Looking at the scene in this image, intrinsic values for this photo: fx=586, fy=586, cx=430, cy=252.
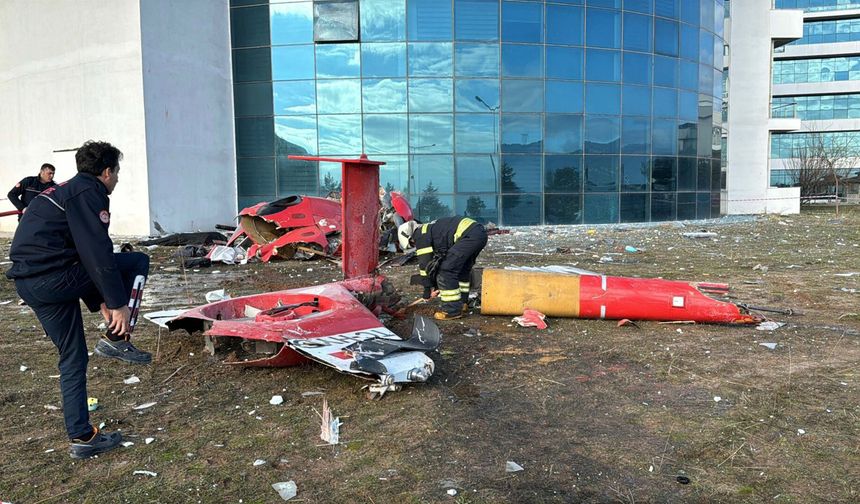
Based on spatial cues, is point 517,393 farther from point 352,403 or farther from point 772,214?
point 772,214

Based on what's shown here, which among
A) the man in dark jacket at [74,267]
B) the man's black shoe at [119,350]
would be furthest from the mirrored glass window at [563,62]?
the man in dark jacket at [74,267]

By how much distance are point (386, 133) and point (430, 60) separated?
246cm

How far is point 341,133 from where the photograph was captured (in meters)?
17.3

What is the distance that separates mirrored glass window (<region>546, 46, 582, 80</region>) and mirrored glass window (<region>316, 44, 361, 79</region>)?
18.7ft

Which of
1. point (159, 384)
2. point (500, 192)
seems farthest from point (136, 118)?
point (159, 384)

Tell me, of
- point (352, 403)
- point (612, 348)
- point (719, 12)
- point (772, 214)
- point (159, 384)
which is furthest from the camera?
point (772, 214)

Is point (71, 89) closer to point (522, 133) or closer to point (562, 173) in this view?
point (522, 133)

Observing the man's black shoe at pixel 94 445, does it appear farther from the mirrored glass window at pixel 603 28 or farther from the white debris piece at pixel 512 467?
the mirrored glass window at pixel 603 28

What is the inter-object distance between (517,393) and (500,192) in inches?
553

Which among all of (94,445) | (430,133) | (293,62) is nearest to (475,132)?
(430,133)

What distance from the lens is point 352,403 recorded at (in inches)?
148

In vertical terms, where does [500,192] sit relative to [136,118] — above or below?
below

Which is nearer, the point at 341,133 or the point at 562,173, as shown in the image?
the point at 341,133

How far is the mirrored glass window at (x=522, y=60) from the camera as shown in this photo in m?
17.3
